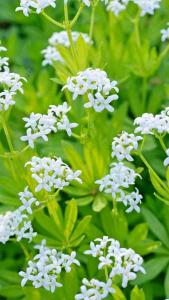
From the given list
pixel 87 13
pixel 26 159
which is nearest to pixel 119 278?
pixel 26 159

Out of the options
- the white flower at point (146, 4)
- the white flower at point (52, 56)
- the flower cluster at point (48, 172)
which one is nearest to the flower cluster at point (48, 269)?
the flower cluster at point (48, 172)

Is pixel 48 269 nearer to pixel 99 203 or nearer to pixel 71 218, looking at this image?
pixel 71 218

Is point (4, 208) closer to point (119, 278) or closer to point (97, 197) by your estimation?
point (97, 197)

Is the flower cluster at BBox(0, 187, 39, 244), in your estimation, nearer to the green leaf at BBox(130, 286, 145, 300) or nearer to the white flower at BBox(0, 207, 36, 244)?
the white flower at BBox(0, 207, 36, 244)

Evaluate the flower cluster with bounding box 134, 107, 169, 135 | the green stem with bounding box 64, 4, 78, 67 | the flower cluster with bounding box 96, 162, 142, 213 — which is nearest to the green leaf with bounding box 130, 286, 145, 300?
the flower cluster with bounding box 96, 162, 142, 213

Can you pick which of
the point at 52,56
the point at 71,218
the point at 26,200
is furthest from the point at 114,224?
the point at 52,56

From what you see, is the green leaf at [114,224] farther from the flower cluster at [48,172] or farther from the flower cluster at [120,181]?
the flower cluster at [48,172]

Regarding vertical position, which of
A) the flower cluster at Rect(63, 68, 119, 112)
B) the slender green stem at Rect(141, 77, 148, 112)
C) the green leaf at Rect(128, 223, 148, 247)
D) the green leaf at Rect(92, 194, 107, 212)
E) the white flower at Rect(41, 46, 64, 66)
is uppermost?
the white flower at Rect(41, 46, 64, 66)
